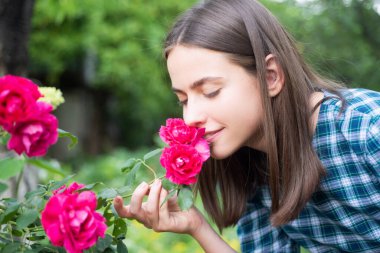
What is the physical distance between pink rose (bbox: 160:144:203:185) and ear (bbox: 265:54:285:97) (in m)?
0.38

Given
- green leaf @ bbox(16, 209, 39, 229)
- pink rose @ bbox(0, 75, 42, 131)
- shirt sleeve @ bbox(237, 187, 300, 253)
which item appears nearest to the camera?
pink rose @ bbox(0, 75, 42, 131)

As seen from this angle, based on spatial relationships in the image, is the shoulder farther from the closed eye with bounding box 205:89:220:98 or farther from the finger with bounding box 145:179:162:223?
the finger with bounding box 145:179:162:223

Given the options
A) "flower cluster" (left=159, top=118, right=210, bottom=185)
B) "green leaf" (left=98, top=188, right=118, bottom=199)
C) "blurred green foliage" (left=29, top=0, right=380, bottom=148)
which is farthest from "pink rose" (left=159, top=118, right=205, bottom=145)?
"blurred green foliage" (left=29, top=0, right=380, bottom=148)

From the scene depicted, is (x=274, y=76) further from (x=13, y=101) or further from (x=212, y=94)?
(x=13, y=101)

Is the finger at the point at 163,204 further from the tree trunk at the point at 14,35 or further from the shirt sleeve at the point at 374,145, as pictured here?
the tree trunk at the point at 14,35

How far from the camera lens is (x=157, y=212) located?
4.93 ft

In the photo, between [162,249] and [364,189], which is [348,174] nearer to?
[364,189]

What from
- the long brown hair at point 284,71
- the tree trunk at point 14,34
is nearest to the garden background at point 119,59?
the tree trunk at point 14,34

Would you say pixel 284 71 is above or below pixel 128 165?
above

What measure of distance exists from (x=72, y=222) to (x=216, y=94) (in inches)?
23.4

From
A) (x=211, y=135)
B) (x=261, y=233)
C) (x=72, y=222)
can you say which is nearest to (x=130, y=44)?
(x=261, y=233)

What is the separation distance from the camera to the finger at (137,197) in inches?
56.9

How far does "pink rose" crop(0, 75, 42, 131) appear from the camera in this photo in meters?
1.05

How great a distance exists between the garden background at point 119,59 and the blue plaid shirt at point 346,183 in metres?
0.41
